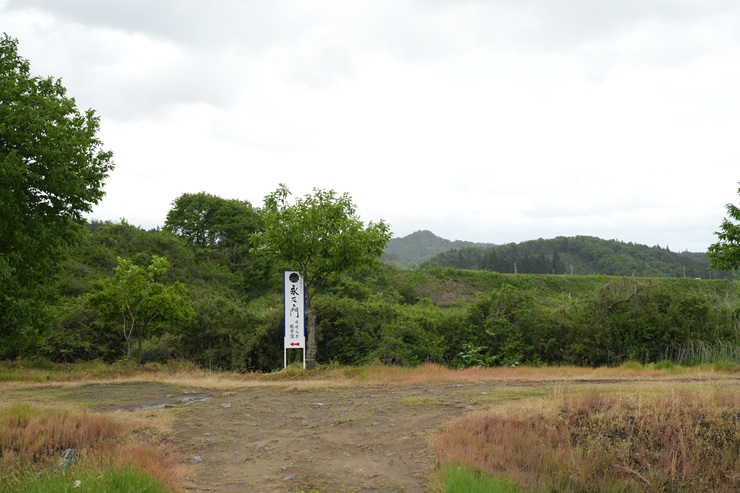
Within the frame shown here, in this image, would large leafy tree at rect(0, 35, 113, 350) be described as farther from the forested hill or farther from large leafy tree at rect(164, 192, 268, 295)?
the forested hill

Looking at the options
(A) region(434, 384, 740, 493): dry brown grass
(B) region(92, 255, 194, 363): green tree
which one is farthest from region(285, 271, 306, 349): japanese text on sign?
(A) region(434, 384, 740, 493): dry brown grass

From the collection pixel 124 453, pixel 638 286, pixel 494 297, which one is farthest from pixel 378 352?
pixel 124 453

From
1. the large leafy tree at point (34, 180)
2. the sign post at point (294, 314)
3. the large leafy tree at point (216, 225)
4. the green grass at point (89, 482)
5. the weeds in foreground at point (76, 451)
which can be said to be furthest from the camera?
the large leafy tree at point (216, 225)

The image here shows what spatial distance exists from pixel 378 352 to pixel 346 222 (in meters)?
4.76

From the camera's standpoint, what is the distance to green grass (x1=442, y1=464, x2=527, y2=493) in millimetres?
6820

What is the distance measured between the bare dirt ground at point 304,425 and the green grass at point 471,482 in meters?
0.32

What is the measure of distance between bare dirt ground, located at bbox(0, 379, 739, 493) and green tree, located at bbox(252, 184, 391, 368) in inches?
156

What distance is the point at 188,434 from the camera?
9.24m

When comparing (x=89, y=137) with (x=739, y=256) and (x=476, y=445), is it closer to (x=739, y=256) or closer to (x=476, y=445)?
(x=476, y=445)

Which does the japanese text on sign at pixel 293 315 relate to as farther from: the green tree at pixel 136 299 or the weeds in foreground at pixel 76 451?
the weeds in foreground at pixel 76 451

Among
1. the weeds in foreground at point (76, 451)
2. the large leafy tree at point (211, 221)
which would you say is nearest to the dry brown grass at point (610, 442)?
the weeds in foreground at point (76, 451)

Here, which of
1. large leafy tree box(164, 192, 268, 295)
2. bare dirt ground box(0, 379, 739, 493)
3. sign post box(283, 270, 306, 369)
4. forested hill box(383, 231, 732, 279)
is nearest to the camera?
bare dirt ground box(0, 379, 739, 493)

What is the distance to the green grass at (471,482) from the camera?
22.4 ft

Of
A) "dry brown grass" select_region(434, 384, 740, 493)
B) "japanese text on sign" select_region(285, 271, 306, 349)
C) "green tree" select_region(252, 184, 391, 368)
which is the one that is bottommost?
"dry brown grass" select_region(434, 384, 740, 493)
